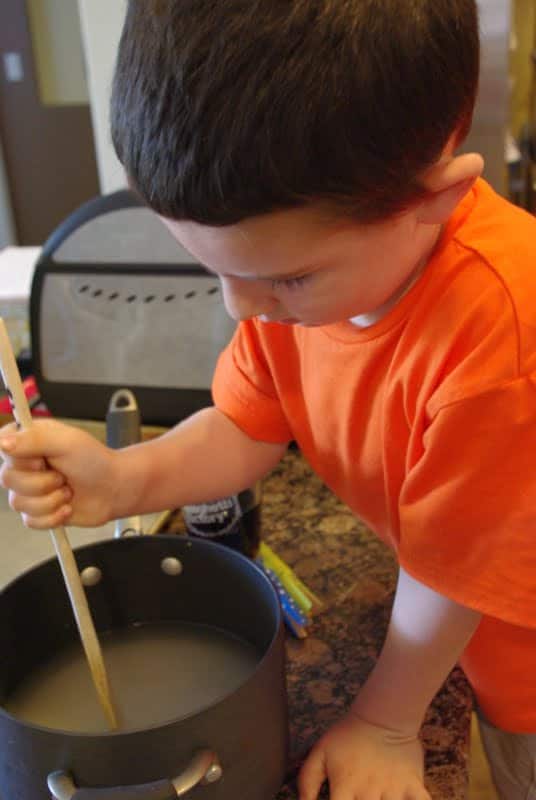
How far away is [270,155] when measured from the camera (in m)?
0.40

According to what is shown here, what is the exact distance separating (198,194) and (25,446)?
235 millimetres

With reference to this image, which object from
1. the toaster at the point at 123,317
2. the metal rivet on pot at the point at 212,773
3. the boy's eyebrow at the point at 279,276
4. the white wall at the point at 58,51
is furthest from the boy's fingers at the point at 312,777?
the white wall at the point at 58,51

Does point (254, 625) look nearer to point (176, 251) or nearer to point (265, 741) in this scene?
point (265, 741)

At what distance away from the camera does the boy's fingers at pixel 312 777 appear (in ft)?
1.83

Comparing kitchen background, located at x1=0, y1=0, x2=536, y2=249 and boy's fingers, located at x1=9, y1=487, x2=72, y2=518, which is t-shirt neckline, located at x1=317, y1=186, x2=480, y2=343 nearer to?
boy's fingers, located at x1=9, y1=487, x2=72, y2=518

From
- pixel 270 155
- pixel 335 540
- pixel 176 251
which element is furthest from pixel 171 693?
pixel 176 251

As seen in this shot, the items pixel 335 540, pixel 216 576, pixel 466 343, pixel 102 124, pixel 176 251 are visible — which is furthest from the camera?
pixel 102 124

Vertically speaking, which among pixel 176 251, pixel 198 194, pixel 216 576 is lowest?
pixel 216 576

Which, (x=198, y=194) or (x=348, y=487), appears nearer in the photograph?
(x=198, y=194)

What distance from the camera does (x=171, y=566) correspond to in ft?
2.04

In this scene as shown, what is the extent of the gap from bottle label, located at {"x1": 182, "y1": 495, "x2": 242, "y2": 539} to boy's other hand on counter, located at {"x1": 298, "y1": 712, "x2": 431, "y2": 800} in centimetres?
22

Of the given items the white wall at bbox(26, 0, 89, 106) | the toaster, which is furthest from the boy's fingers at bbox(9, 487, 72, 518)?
the white wall at bbox(26, 0, 89, 106)

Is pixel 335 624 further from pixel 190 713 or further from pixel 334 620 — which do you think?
pixel 190 713

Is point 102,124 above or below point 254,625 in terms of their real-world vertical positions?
above
